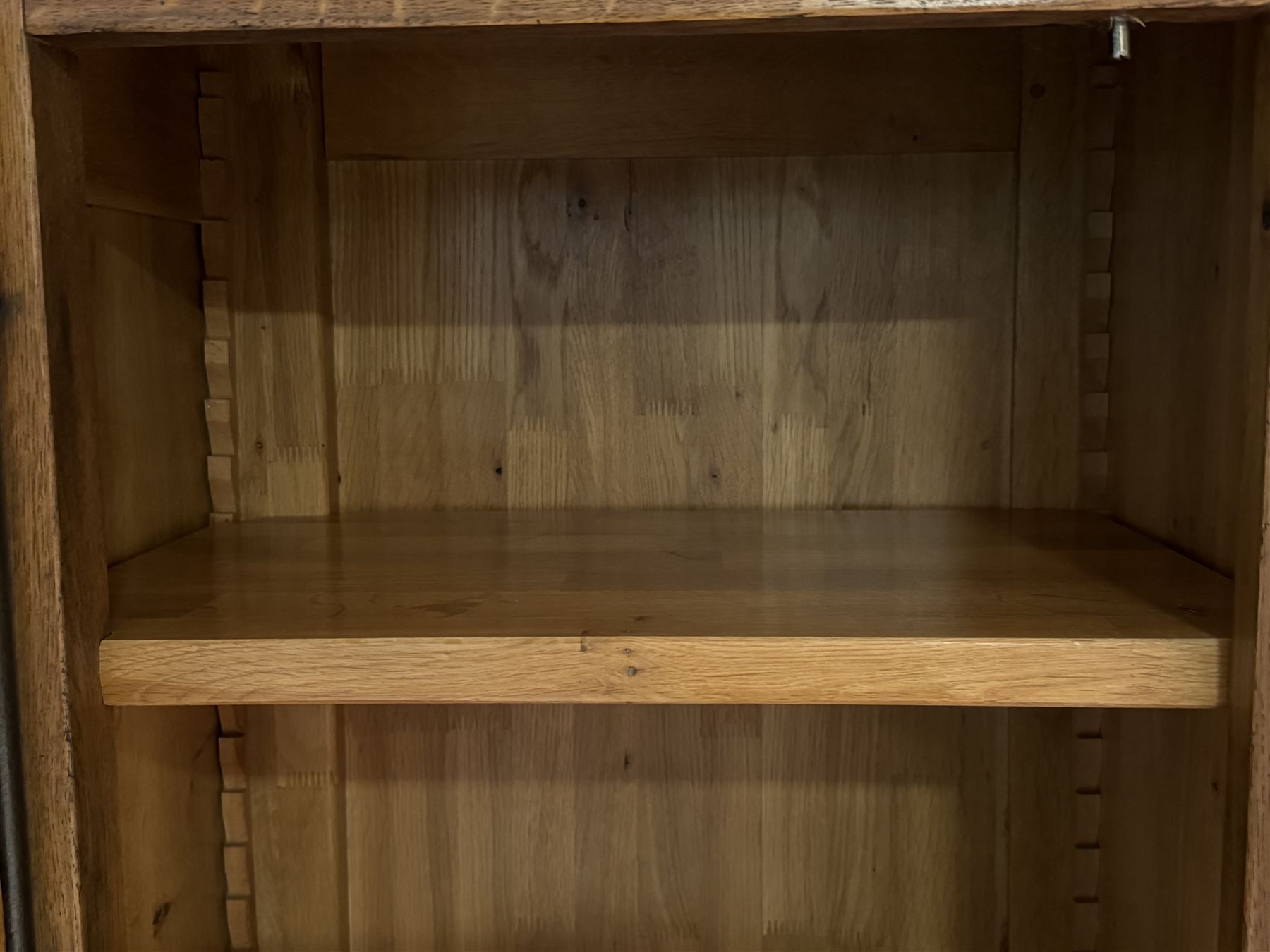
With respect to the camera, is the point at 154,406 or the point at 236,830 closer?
the point at 154,406

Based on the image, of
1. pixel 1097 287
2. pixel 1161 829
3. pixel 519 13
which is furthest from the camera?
pixel 1097 287

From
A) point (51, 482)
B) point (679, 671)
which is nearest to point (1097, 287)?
point (679, 671)

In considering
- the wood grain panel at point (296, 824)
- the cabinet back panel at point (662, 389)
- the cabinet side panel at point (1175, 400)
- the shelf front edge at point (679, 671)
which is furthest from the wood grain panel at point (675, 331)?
the shelf front edge at point (679, 671)

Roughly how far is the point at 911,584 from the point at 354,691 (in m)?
0.35

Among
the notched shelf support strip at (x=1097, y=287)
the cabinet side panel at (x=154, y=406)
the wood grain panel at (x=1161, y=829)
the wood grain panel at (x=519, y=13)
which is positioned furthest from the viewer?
the notched shelf support strip at (x=1097, y=287)

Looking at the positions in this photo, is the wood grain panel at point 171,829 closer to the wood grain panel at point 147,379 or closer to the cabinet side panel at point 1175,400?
the wood grain panel at point 147,379

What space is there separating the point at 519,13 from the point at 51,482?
0.33m

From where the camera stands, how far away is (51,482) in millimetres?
579

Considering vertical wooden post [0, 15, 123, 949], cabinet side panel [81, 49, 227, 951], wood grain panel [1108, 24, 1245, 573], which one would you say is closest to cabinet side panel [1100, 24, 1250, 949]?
wood grain panel [1108, 24, 1245, 573]

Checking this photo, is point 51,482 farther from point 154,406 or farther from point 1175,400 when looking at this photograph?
point 1175,400

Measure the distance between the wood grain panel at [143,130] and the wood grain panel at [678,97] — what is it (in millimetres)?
115

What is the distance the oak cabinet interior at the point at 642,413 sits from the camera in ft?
2.99

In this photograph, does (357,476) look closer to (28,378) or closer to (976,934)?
(28,378)

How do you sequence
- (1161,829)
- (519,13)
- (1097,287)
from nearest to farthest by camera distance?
(519,13) → (1161,829) → (1097,287)
